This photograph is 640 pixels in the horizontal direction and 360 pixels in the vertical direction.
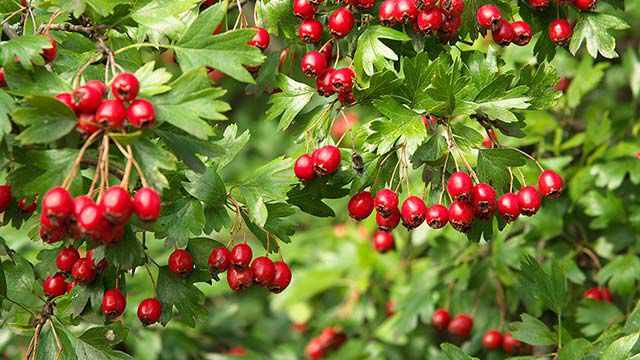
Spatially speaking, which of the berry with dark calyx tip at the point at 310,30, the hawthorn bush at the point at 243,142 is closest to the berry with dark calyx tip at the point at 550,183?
the hawthorn bush at the point at 243,142

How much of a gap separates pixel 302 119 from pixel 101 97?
0.59 metres

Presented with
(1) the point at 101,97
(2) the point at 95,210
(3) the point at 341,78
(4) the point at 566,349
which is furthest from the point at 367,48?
(4) the point at 566,349

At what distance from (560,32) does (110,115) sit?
1024 mm

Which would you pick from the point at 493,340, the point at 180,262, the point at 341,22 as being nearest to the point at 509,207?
the point at 341,22

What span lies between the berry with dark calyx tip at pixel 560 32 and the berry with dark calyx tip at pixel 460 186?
43 cm

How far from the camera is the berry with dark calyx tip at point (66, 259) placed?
1.62 metres

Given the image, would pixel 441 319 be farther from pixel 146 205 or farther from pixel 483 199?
pixel 146 205

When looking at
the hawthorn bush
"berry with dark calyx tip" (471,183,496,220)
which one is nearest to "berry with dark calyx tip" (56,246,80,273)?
the hawthorn bush

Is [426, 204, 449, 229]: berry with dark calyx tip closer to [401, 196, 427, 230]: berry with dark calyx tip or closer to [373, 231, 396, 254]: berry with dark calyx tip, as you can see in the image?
[401, 196, 427, 230]: berry with dark calyx tip

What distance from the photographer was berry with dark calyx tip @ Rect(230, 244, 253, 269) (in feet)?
5.37

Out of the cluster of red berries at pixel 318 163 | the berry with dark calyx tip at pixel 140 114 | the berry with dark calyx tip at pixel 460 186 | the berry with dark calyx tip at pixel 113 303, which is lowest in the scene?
the berry with dark calyx tip at pixel 113 303

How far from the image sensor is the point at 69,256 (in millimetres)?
1628

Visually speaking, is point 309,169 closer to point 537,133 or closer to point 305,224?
point 537,133

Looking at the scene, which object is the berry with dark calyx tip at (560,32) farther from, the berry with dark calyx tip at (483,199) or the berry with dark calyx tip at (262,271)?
the berry with dark calyx tip at (262,271)
